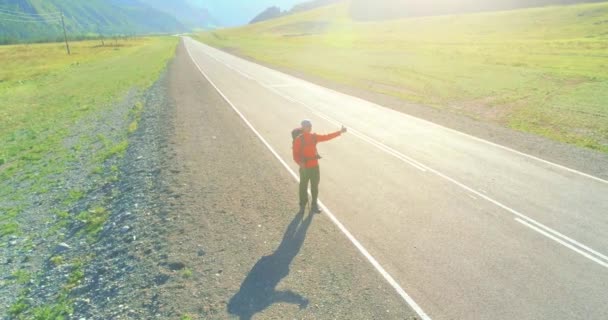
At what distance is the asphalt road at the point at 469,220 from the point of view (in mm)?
6074

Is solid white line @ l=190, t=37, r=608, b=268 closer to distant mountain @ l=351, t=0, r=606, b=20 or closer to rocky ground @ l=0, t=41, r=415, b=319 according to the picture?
rocky ground @ l=0, t=41, r=415, b=319

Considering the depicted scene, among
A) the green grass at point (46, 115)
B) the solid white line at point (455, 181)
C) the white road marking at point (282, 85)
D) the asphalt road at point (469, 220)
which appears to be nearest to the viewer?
the asphalt road at point (469, 220)

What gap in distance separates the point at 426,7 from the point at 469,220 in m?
172

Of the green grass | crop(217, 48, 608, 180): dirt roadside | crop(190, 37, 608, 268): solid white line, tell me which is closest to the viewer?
crop(190, 37, 608, 268): solid white line

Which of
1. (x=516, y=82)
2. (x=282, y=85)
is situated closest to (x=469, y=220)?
(x=282, y=85)

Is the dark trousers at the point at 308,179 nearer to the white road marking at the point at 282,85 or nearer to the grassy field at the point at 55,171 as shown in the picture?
the grassy field at the point at 55,171

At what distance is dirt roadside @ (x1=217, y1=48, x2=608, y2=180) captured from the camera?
12.0m

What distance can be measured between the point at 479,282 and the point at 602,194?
600cm

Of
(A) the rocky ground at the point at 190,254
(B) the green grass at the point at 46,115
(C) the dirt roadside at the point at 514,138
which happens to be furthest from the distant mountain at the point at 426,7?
(A) the rocky ground at the point at 190,254

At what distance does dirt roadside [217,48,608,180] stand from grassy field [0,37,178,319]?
1414 cm

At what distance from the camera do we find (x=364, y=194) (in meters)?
9.80

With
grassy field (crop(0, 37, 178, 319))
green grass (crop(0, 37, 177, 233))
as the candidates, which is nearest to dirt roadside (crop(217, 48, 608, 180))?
grassy field (crop(0, 37, 178, 319))

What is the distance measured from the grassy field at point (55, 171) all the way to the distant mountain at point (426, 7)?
470 ft

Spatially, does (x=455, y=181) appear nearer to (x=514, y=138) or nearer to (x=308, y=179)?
(x=308, y=179)
